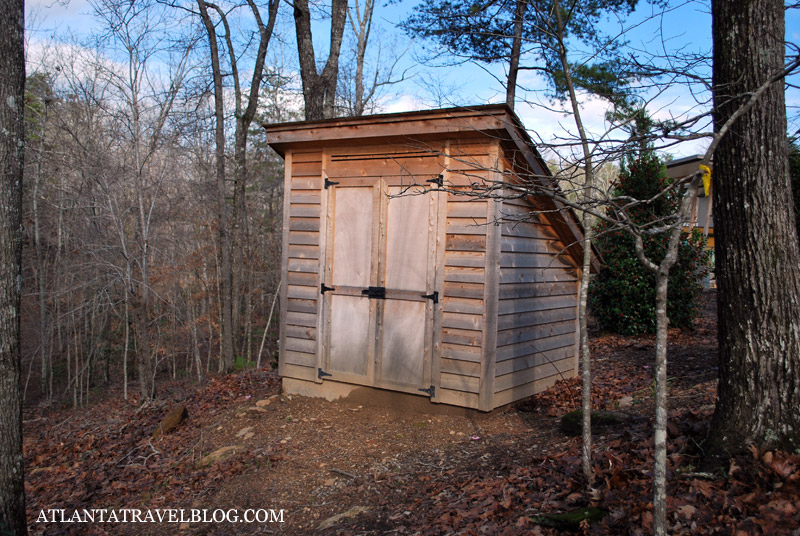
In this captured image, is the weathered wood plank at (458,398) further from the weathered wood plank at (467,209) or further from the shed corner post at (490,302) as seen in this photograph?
the weathered wood plank at (467,209)

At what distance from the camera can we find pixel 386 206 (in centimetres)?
591

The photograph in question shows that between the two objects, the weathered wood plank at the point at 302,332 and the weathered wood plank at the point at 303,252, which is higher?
the weathered wood plank at the point at 303,252

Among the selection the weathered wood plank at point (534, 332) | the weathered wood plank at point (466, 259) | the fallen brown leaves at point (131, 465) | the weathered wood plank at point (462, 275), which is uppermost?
the weathered wood plank at point (466, 259)

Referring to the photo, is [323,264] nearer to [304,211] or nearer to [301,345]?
[304,211]

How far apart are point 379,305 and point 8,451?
3478 millimetres

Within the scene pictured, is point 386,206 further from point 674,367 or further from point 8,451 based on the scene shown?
point 674,367

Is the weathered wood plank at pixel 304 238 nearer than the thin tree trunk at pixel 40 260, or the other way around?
the weathered wood plank at pixel 304 238

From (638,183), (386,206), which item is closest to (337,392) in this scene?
(386,206)

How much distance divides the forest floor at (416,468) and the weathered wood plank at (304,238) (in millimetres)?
1914

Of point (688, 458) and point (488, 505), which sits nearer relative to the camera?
point (688, 458)

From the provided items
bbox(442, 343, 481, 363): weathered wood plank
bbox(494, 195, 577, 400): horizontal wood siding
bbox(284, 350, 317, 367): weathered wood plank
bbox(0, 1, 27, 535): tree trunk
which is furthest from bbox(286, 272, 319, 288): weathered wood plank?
bbox(0, 1, 27, 535): tree trunk

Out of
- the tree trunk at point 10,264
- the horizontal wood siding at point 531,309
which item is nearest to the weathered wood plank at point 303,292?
the horizontal wood siding at point 531,309

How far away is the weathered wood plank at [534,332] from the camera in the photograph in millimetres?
5703

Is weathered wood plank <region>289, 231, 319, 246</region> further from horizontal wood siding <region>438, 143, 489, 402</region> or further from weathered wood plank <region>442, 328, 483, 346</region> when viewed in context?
weathered wood plank <region>442, 328, 483, 346</region>
